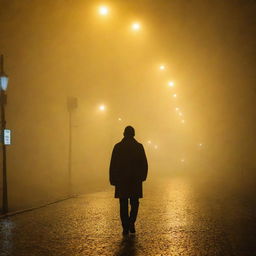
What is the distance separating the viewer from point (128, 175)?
9.05m

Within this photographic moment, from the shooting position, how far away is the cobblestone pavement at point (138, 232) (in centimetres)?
766

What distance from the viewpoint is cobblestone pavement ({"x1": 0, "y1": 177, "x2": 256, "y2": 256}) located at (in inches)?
302

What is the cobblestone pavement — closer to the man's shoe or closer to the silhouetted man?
the man's shoe

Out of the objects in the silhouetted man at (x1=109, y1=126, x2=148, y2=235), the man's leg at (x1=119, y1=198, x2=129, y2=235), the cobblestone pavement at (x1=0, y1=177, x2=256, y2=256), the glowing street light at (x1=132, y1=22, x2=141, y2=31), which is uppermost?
the glowing street light at (x1=132, y1=22, x2=141, y2=31)

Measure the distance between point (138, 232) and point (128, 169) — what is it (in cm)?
149

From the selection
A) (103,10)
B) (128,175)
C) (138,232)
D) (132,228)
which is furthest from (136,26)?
(132,228)

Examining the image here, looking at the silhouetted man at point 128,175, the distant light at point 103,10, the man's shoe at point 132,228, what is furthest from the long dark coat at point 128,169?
the distant light at point 103,10

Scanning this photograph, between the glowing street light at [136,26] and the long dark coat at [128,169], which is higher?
the glowing street light at [136,26]

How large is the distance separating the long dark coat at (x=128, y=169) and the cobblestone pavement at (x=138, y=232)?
3.10ft

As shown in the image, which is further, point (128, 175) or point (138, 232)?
point (138, 232)

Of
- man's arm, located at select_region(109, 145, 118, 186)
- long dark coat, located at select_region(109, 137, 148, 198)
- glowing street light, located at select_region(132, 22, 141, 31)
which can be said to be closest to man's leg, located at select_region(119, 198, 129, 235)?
long dark coat, located at select_region(109, 137, 148, 198)

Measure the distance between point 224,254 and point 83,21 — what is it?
14444mm

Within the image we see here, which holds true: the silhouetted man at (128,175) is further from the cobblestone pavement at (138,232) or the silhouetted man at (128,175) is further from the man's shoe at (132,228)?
the cobblestone pavement at (138,232)

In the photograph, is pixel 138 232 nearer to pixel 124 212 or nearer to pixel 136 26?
pixel 124 212
